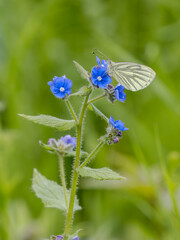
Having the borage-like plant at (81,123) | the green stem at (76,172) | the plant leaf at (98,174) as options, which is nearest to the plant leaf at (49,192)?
the borage-like plant at (81,123)

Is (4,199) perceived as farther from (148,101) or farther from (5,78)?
(148,101)

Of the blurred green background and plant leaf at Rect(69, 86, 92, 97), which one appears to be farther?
the blurred green background

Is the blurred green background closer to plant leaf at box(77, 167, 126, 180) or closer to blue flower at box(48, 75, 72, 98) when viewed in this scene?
plant leaf at box(77, 167, 126, 180)

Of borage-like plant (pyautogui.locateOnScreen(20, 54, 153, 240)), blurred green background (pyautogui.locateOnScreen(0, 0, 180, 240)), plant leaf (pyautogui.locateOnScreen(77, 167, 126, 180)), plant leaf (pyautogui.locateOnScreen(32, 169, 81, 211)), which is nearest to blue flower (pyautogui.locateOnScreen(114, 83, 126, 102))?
borage-like plant (pyautogui.locateOnScreen(20, 54, 153, 240))

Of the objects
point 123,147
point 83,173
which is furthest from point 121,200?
point 83,173

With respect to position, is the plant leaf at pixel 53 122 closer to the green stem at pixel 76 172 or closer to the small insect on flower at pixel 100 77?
the green stem at pixel 76 172

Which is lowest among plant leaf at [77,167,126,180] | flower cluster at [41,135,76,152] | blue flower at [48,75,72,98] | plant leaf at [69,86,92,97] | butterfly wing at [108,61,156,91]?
plant leaf at [77,167,126,180]
